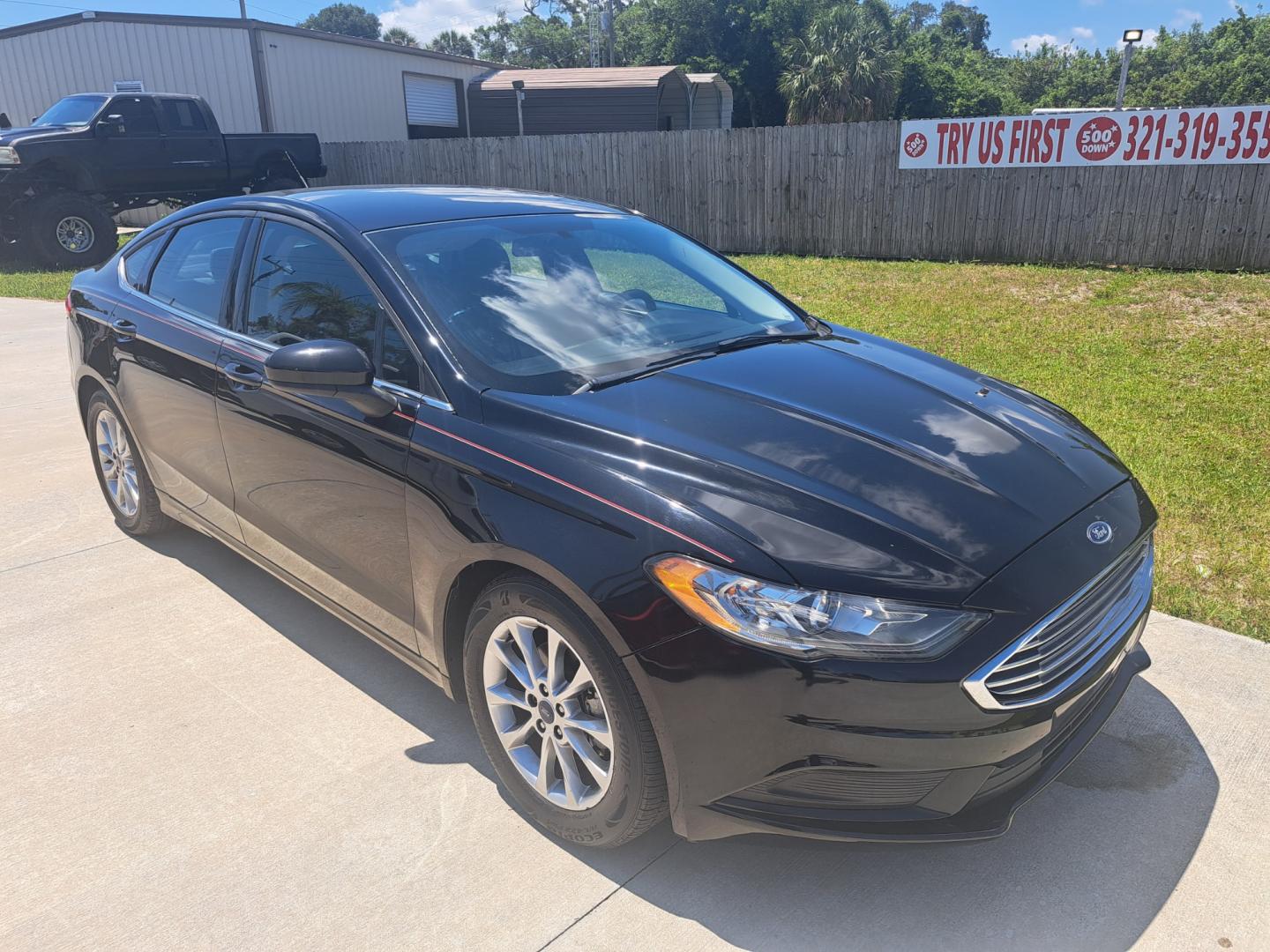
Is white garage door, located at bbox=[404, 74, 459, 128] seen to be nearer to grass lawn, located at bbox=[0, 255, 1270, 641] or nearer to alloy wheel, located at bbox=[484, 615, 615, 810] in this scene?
grass lawn, located at bbox=[0, 255, 1270, 641]

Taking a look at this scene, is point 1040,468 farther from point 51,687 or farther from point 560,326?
point 51,687

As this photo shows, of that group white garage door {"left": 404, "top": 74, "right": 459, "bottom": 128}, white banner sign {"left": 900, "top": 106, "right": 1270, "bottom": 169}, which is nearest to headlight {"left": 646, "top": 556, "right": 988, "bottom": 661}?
white banner sign {"left": 900, "top": 106, "right": 1270, "bottom": 169}

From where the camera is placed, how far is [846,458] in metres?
2.52

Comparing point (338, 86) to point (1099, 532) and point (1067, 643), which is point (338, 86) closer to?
point (1099, 532)

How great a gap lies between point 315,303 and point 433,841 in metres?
1.83

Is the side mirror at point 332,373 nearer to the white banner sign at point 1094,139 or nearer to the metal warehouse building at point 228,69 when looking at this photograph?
the white banner sign at point 1094,139

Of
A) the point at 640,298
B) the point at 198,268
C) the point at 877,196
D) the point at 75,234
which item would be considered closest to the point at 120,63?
the point at 75,234

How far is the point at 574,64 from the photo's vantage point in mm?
84250

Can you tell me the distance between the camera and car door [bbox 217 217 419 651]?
292 cm

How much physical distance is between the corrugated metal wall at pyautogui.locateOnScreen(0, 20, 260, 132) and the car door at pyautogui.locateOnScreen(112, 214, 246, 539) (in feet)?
76.2

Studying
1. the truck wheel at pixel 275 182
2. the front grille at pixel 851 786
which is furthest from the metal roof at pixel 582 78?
the front grille at pixel 851 786

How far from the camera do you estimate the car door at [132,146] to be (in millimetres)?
15375

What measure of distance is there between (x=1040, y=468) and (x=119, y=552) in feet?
13.7

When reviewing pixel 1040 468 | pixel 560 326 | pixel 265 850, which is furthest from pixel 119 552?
pixel 1040 468
